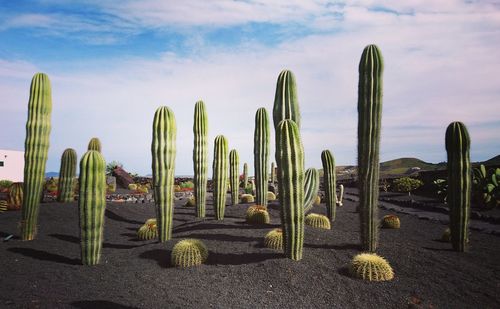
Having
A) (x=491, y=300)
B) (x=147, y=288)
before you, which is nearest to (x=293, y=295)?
(x=147, y=288)

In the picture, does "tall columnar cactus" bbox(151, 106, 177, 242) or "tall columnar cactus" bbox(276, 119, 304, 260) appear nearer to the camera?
"tall columnar cactus" bbox(276, 119, 304, 260)

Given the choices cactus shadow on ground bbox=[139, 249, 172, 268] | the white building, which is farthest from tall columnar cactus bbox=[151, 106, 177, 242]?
the white building

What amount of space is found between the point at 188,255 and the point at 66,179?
34.7 feet

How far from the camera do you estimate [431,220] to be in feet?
49.9

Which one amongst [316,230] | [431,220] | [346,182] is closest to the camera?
[316,230]

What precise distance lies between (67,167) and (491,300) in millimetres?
15396

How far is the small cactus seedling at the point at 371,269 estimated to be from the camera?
696cm

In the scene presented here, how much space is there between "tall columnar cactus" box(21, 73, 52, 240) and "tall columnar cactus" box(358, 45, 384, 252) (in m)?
8.38

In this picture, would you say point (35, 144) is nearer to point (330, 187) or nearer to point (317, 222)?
point (317, 222)

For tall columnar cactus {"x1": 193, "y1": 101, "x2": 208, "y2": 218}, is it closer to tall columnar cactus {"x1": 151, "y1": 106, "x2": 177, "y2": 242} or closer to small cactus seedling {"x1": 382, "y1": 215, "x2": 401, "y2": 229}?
tall columnar cactus {"x1": 151, "y1": 106, "x2": 177, "y2": 242}

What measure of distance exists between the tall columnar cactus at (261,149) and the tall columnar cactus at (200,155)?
1.86m

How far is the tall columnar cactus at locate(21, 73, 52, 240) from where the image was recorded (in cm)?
1031

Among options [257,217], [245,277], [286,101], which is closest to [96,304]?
[245,277]

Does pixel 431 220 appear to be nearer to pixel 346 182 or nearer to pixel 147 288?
pixel 147 288
